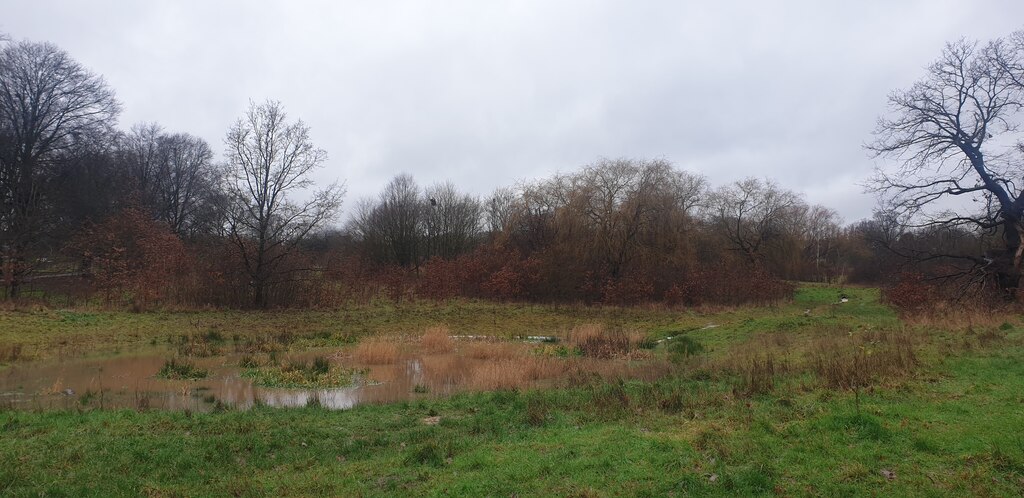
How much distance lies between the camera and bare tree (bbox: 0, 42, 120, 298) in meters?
28.2

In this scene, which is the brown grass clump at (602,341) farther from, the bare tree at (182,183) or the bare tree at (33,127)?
the bare tree at (182,183)

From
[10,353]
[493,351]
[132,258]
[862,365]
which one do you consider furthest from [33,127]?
[862,365]

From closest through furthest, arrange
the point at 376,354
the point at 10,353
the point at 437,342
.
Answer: the point at 10,353, the point at 376,354, the point at 437,342

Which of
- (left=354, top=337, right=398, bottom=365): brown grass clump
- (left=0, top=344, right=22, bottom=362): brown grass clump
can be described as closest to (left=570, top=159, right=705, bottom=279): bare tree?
(left=354, top=337, right=398, bottom=365): brown grass clump

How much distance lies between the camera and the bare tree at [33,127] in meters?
28.2

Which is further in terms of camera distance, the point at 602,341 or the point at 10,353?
the point at 602,341

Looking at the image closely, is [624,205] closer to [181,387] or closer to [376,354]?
[376,354]

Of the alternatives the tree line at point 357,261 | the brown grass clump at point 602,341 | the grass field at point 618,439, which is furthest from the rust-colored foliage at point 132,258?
the grass field at point 618,439

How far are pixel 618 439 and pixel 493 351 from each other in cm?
1077

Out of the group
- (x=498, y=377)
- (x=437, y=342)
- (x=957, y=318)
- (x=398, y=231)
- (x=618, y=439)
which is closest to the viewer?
(x=618, y=439)

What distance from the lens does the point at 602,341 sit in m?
18.0

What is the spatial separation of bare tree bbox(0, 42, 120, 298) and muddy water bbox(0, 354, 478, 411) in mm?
19209

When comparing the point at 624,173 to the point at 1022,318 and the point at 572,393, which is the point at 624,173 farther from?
the point at 572,393

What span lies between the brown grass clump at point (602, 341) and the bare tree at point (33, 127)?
27.0 m
